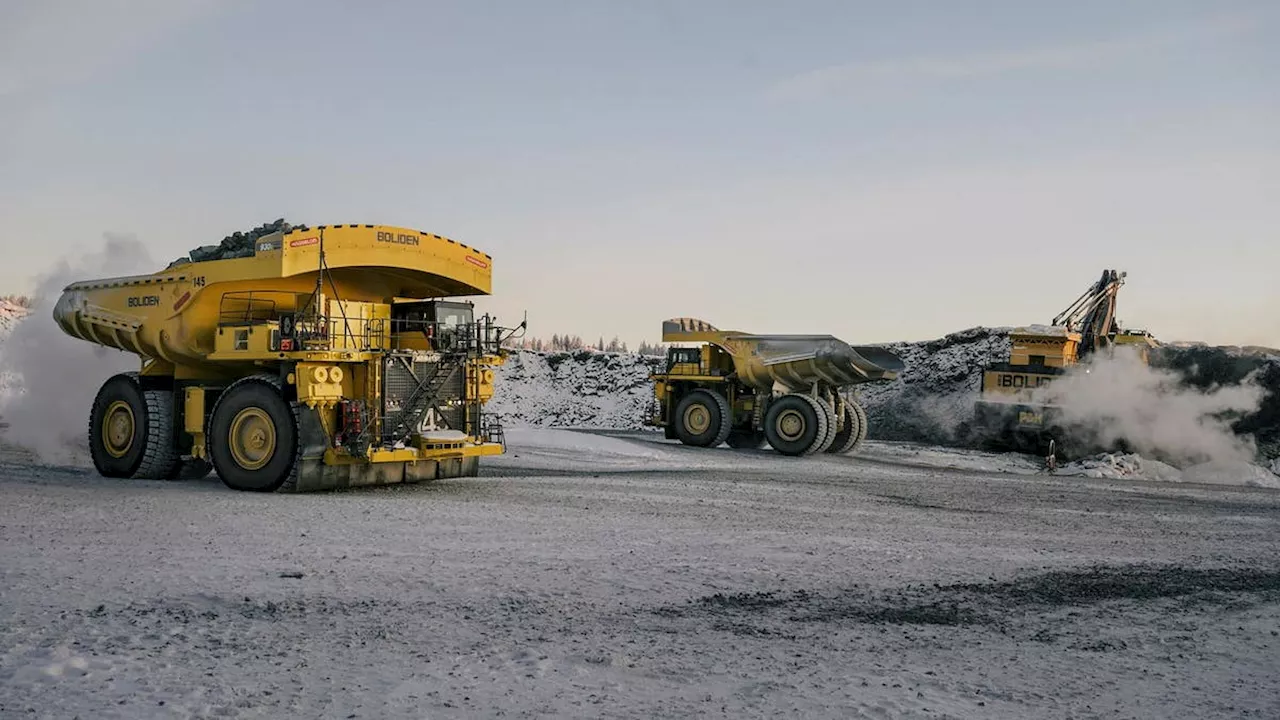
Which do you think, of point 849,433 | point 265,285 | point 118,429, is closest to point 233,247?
point 265,285

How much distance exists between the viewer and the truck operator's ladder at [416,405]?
1391 cm

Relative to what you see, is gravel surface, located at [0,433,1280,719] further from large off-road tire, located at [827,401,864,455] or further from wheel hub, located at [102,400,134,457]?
large off-road tire, located at [827,401,864,455]

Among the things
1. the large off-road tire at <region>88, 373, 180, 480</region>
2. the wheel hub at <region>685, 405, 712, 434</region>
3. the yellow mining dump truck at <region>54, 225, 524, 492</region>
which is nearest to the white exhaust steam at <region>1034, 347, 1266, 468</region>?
the wheel hub at <region>685, 405, 712, 434</region>

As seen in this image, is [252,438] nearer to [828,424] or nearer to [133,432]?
[133,432]

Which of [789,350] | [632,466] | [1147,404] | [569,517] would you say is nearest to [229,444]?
[569,517]

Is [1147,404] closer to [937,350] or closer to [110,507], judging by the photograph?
[937,350]

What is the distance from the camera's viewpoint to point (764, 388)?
2502 cm

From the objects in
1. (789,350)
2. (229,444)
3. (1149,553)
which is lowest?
(1149,553)

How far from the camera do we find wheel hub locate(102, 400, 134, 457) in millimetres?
15766

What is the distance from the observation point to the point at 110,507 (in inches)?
484

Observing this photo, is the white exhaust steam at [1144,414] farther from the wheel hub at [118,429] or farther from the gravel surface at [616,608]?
the wheel hub at [118,429]

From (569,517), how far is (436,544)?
7.83ft

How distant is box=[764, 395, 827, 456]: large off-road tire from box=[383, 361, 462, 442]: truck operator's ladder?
37.5 feet

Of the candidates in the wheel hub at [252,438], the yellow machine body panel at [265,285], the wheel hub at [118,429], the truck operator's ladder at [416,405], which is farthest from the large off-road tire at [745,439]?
the wheel hub at [118,429]
